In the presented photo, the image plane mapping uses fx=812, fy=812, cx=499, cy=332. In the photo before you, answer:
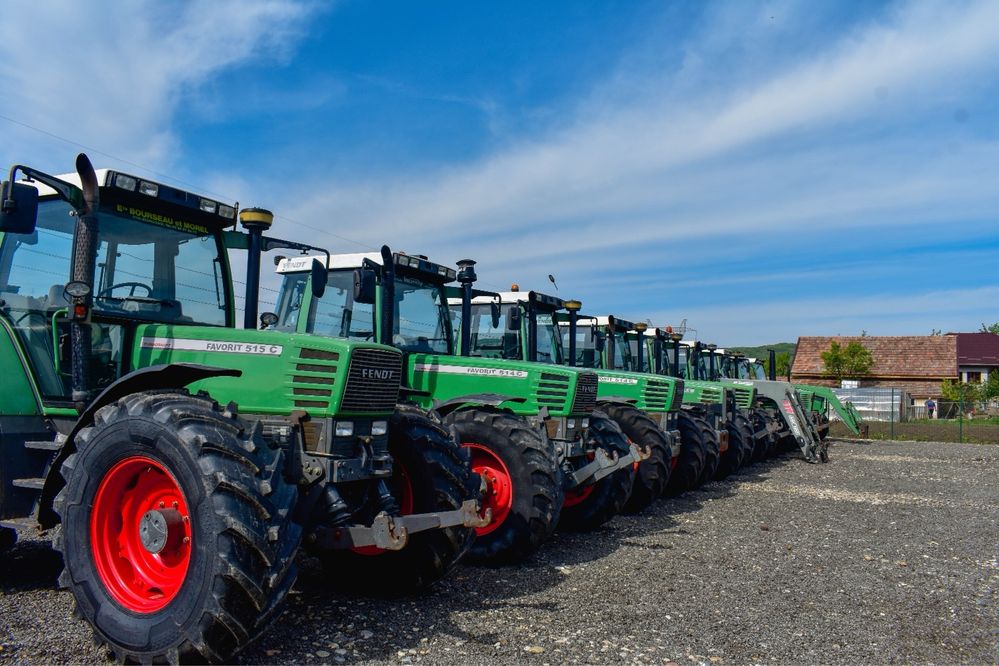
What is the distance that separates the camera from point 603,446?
839 cm

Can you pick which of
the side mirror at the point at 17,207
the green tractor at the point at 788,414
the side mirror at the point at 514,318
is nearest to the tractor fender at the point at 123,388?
the side mirror at the point at 17,207

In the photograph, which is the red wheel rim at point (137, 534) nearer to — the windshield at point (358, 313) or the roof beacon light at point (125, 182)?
the roof beacon light at point (125, 182)

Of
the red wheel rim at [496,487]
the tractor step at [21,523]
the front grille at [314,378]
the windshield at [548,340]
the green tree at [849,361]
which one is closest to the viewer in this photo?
the front grille at [314,378]

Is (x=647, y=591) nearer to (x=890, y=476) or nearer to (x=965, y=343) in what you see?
(x=890, y=476)

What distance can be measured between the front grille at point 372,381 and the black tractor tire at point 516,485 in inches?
76.5

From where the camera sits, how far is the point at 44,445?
507cm

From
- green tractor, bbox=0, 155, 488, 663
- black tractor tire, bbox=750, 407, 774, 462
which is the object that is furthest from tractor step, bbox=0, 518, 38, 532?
black tractor tire, bbox=750, 407, 774, 462

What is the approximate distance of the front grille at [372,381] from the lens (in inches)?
185

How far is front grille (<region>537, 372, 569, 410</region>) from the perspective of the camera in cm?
759

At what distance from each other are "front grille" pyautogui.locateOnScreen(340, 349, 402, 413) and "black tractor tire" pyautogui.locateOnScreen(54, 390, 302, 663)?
0.67m

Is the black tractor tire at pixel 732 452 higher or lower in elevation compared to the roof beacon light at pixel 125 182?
lower

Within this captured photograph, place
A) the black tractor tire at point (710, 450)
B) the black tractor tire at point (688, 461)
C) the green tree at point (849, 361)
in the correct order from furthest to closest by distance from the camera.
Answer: the green tree at point (849, 361) → the black tractor tire at point (710, 450) → the black tractor tire at point (688, 461)

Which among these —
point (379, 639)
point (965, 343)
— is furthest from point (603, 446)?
point (965, 343)

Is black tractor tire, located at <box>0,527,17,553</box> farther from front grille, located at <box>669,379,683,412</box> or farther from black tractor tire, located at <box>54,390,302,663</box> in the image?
front grille, located at <box>669,379,683,412</box>
